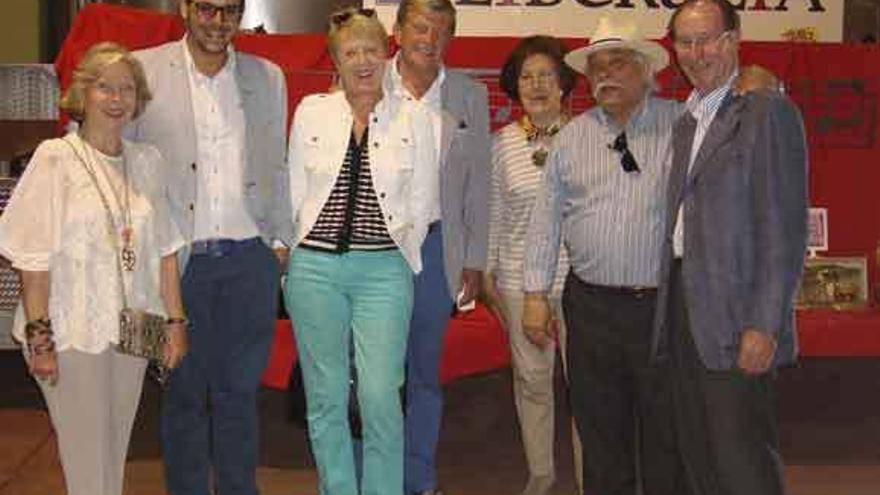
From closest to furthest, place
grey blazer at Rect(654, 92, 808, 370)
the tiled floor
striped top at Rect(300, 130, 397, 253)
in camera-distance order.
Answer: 1. grey blazer at Rect(654, 92, 808, 370)
2. striped top at Rect(300, 130, 397, 253)
3. the tiled floor

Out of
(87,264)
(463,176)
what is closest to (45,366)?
(87,264)

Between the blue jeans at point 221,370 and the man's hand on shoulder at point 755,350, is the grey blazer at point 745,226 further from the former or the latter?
the blue jeans at point 221,370

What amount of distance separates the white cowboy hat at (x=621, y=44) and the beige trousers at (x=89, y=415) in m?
1.75

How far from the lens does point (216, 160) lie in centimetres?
419

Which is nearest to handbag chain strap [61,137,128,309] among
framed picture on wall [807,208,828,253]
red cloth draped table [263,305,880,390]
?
red cloth draped table [263,305,880,390]

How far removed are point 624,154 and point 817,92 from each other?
9.05 ft

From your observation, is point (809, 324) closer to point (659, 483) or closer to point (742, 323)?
point (659, 483)

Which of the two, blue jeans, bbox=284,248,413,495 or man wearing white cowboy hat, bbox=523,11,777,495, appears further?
blue jeans, bbox=284,248,413,495

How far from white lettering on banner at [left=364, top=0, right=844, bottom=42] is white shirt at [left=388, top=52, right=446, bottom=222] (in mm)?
1991

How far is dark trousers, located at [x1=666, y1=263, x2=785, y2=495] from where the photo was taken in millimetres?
3521

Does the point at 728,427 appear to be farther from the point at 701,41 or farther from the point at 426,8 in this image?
the point at 426,8

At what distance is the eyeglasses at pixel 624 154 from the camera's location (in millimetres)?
4012

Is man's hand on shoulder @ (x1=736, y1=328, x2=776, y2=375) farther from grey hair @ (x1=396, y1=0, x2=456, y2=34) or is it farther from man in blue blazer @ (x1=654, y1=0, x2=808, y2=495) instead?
grey hair @ (x1=396, y1=0, x2=456, y2=34)

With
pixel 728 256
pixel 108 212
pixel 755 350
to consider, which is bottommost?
pixel 755 350
